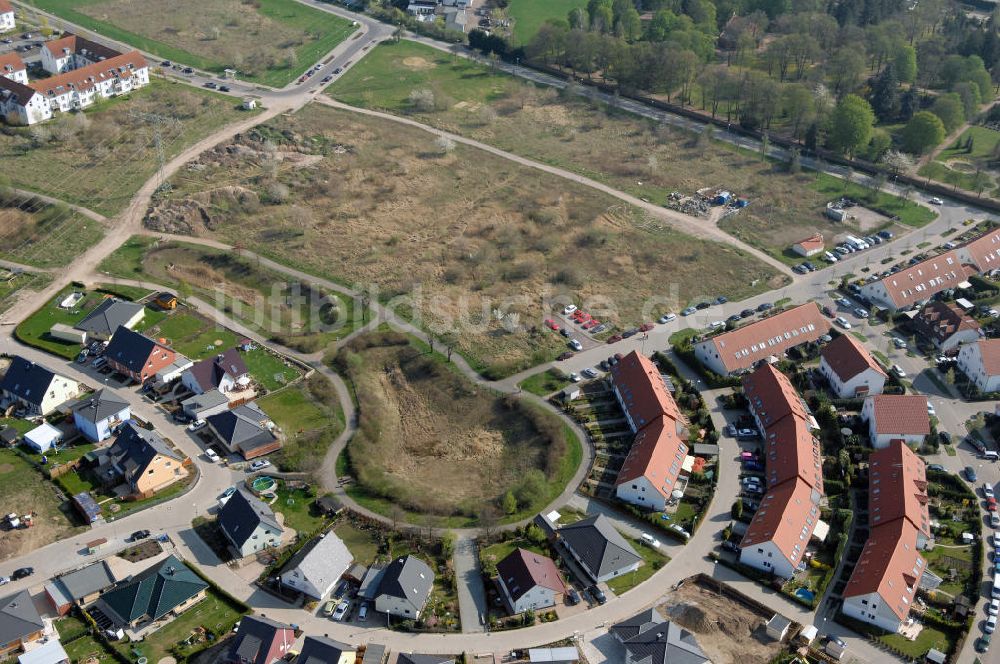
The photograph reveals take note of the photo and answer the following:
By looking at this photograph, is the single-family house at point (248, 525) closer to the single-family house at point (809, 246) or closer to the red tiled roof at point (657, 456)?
the red tiled roof at point (657, 456)

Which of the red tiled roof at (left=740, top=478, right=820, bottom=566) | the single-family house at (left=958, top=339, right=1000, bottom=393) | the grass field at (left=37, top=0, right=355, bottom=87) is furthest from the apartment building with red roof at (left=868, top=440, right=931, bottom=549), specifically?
the grass field at (left=37, top=0, right=355, bottom=87)

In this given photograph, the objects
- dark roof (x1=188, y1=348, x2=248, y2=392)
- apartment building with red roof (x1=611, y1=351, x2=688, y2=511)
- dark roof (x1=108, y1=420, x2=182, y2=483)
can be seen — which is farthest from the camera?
dark roof (x1=188, y1=348, x2=248, y2=392)

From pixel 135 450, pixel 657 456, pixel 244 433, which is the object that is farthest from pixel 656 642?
pixel 135 450

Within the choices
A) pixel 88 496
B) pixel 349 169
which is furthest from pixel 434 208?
pixel 88 496

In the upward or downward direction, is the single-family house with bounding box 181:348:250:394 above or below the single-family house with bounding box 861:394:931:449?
below

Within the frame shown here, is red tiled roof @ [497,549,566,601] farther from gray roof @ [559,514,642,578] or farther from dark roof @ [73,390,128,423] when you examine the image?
dark roof @ [73,390,128,423]

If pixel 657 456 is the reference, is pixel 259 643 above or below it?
below

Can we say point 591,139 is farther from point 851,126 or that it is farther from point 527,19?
point 527,19
